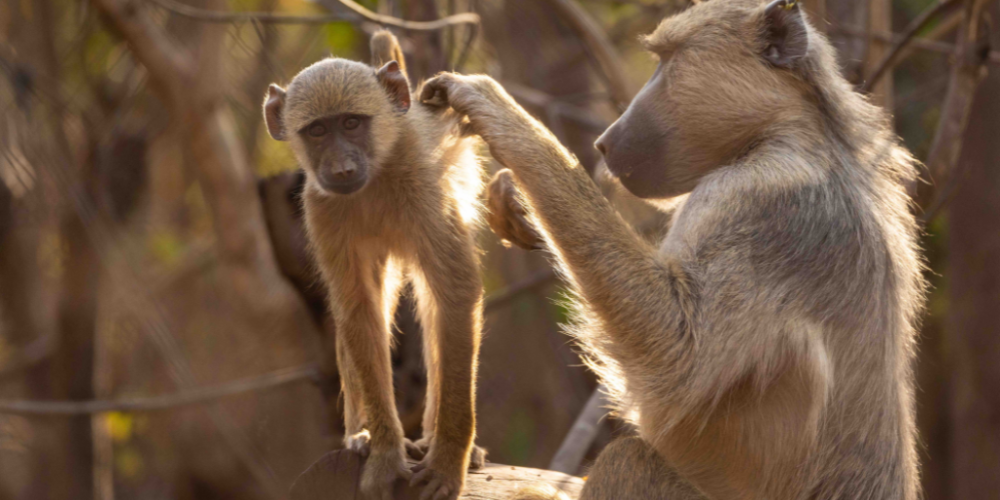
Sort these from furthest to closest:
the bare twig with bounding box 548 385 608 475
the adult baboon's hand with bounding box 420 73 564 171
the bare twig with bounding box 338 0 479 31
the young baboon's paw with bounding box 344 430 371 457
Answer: the bare twig with bounding box 548 385 608 475 < the bare twig with bounding box 338 0 479 31 < the young baboon's paw with bounding box 344 430 371 457 < the adult baboon's hand with bounding box 420 73 564 171

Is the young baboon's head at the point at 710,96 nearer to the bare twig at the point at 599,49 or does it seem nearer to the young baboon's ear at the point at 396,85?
the young baboon's ear at the point at 396,85

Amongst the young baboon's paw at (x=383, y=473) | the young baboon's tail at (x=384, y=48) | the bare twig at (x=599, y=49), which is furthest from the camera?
the bare twig at (x=599, y=49)

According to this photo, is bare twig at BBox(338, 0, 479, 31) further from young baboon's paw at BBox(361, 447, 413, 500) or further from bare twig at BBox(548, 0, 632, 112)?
young baboon's paw at BBox(361, 447, 413, 500)

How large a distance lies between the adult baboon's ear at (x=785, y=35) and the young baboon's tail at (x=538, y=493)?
1812 millimetres

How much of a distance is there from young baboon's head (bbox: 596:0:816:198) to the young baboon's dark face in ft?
3.08

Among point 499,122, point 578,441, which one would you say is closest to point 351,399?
point 499,122

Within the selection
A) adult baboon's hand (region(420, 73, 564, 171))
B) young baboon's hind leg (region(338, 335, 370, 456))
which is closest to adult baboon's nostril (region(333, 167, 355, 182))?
adult baboon's hand (region(420, 73, 564, 171))

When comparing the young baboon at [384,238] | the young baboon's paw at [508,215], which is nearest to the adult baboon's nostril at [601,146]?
the young baboon's paw at [508,215]

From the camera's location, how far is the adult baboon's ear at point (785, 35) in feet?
10.2

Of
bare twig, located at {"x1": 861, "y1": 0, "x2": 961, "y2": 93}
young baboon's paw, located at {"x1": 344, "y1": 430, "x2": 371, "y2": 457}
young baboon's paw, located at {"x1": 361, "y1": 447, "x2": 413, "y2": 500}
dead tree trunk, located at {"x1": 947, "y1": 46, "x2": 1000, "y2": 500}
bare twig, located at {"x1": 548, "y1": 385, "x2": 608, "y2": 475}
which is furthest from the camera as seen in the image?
dead tree trunk, located at {"x1": 947, "y1": 46, "x2": 1000, "y2": 500}

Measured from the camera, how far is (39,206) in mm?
8008

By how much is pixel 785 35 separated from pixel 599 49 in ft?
11.5

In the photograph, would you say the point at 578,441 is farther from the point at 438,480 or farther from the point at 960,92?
the point at 960,92

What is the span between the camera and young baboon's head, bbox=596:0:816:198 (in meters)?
3.06
